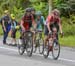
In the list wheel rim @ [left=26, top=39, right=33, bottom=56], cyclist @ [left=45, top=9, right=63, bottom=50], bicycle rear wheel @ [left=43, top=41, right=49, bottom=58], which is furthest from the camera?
wheel rim @ [left=26, top=39, right=33, bottom=56]

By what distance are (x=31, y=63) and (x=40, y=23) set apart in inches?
127

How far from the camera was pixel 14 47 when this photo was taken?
20.4 m

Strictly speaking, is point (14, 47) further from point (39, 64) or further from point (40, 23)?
point (39, 64)

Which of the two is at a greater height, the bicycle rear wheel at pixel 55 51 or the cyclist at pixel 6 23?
the bicycle rear wheel at pixel 55 51

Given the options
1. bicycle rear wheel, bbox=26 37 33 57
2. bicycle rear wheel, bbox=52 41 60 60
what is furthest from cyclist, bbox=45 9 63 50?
bicycle rear wheel, bbox=26 37 33 57

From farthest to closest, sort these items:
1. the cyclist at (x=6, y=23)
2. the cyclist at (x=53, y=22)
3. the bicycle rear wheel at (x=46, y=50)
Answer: the cyclist at (x=6, y=23) < the bicycle rear wheel at (x=46, y=50) < the cyclist at (x=53, y=22)

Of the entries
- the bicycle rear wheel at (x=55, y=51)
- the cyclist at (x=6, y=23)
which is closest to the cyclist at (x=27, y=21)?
the bicycle rear wheel at (x=55, y=51)

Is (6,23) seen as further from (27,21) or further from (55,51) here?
(55,51)

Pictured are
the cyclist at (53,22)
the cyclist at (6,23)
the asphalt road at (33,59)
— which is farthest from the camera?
the cyclist at (6,23)

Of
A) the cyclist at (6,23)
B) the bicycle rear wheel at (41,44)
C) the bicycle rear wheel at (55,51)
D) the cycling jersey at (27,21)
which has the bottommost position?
the cyclist at (6,23)

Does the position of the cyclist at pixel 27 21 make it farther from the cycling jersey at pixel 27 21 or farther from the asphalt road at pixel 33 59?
the asphalt road at pixel 33 59

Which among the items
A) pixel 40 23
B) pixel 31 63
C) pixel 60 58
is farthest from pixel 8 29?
pixel 31 63

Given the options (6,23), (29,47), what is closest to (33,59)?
(29,47)

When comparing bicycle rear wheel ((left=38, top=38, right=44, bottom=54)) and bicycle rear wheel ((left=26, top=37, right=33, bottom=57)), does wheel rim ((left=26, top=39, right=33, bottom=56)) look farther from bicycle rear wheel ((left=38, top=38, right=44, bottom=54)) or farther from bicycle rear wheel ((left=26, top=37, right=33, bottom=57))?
bicycle rear wheel ((left=38, top=38, right=44, bottom=54))
